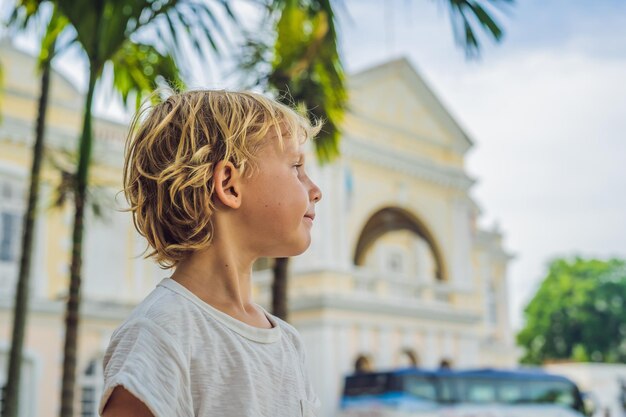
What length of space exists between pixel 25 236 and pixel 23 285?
21.4 inches

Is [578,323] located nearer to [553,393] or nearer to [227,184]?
[553,393]

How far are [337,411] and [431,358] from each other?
14.5ft

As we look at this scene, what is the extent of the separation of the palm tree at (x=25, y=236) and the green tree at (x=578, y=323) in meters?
46.3

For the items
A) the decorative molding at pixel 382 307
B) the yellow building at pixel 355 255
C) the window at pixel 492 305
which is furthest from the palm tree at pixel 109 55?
the window at pixel 492 305

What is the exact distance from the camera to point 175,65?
24.0 feet

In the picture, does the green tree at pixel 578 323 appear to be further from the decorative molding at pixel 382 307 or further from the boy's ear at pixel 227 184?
the boy's ear at pixel 227 184

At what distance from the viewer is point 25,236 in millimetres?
9164

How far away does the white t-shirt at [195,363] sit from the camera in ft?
4.53

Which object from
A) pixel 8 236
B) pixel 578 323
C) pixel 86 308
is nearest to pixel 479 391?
pixel 86 308

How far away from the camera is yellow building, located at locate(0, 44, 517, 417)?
18.8 m

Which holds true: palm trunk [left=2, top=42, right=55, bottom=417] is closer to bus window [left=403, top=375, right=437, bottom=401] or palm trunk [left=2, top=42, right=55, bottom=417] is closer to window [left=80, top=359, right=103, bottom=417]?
window [left=80, top=359, right=103, bottom=417]

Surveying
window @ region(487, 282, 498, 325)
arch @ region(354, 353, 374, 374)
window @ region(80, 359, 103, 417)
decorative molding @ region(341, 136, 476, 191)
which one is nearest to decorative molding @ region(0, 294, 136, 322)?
window @ region(80, 359, 103, 417)

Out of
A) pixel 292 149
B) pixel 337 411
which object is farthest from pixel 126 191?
pixel 337 411

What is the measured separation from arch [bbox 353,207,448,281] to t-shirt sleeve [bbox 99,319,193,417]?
24.0 m
